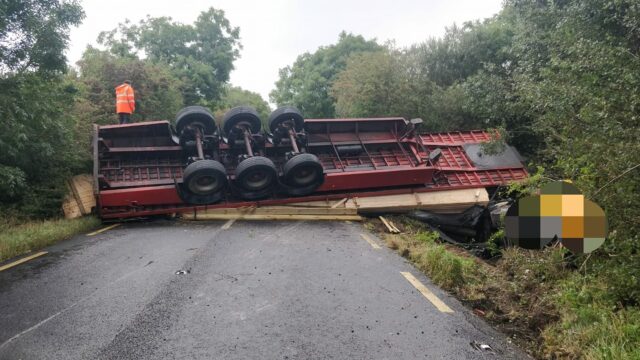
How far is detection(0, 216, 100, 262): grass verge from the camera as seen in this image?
589cm

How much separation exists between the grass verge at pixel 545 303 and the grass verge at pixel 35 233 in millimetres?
5743

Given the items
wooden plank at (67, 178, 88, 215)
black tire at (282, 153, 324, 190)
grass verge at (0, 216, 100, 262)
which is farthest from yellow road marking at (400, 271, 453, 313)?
wooden plank at (67, 178, 88, 215)

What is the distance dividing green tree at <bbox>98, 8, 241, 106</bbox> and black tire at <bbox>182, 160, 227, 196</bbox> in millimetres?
18248

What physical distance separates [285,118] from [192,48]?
24.3 m

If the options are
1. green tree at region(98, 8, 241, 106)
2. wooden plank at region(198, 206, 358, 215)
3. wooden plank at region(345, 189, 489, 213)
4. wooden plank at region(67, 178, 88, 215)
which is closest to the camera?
wooden plank at region(67, 178, 88, 215)

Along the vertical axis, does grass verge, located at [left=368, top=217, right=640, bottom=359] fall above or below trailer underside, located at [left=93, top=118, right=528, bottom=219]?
below

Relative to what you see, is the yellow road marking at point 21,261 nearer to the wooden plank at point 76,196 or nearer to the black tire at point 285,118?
the wooden plank at point 76,196

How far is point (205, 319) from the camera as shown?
361 cm

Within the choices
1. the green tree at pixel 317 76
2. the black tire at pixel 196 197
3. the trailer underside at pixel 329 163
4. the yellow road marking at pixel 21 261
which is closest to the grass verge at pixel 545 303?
the trailer underside at pixel 329 163

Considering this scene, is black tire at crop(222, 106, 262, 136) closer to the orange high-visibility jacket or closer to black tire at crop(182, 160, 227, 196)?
black tire at crop(182, 160, 227, 196)

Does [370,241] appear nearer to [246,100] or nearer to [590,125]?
[590,125]

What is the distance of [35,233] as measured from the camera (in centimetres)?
662

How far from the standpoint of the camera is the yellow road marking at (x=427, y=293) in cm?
397

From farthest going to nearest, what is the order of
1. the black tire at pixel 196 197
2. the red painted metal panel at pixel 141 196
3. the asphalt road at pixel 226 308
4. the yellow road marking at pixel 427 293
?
the black tire at pixel 196 197 < the red painted metal panel at pixel 141 196 < the yellow road marking at pixel 427 293 < the asphalt road at pixel 226 308
